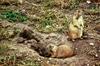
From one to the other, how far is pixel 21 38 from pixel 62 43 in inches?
35.1

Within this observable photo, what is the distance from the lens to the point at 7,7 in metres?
8.86

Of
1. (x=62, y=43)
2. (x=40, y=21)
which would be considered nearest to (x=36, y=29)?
(x=40, y=21)

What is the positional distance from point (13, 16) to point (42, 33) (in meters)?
1.21

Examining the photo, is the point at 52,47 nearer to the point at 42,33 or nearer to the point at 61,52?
the point at 61,52

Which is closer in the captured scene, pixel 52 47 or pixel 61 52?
pixel 61 52

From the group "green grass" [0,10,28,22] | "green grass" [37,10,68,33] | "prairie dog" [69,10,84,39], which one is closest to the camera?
"prairie dog" [69,10,84,39]

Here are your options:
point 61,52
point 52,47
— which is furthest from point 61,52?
point 52,47

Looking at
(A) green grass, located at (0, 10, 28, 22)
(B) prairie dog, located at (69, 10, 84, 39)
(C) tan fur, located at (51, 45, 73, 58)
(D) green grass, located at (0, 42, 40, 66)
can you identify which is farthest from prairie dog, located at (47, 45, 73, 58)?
(A) green grass, located at (0, 10, 28, 22)

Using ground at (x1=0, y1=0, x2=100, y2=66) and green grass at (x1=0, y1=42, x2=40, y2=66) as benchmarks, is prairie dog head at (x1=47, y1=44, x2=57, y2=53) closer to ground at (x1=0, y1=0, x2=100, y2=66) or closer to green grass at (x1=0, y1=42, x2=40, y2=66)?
ground at (x1=0, y1=0, x2=100, y2=66)

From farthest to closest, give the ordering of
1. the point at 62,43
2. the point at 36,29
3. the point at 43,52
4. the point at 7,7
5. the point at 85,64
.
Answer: the point at 7,7 < the point at 36,29 < the point at 62,43 < the point at 43,52 < the point at 85,64

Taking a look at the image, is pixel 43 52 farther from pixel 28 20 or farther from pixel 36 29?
pixel 28 20

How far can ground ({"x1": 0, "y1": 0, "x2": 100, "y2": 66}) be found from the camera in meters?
5.95

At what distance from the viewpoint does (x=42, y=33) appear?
7312 millimetres

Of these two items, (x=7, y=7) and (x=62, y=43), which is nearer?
(x=62, y=43)
